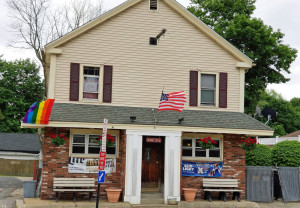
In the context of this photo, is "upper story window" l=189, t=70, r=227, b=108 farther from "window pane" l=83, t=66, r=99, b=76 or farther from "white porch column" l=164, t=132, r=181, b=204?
"window pane" l=83, t=66, r=99, b=76

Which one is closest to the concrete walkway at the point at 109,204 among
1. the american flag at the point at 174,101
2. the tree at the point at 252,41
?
the american flag at the point at 174,101

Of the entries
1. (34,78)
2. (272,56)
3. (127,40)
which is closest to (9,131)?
(34,78)

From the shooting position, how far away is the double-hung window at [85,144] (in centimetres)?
1566

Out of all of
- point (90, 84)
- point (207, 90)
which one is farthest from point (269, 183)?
point (90, 84)

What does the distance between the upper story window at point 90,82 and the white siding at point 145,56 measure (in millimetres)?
375

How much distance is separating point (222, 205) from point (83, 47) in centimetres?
827

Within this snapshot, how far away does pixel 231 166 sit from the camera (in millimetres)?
16484

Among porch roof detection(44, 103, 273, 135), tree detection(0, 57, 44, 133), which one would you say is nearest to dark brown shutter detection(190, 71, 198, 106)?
porch roof detection(44, 103, 273, 135)

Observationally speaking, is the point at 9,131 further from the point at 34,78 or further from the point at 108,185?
the point at 108,185

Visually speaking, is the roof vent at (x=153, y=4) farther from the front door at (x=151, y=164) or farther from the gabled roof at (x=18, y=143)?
the gabled roof at (x=18, y=143)

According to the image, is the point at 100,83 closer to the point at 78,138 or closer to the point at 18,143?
the point at 78,138

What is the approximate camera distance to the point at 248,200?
56.7ft

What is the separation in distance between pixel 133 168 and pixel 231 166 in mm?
4171

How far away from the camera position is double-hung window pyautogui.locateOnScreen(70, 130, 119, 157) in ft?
51.4
